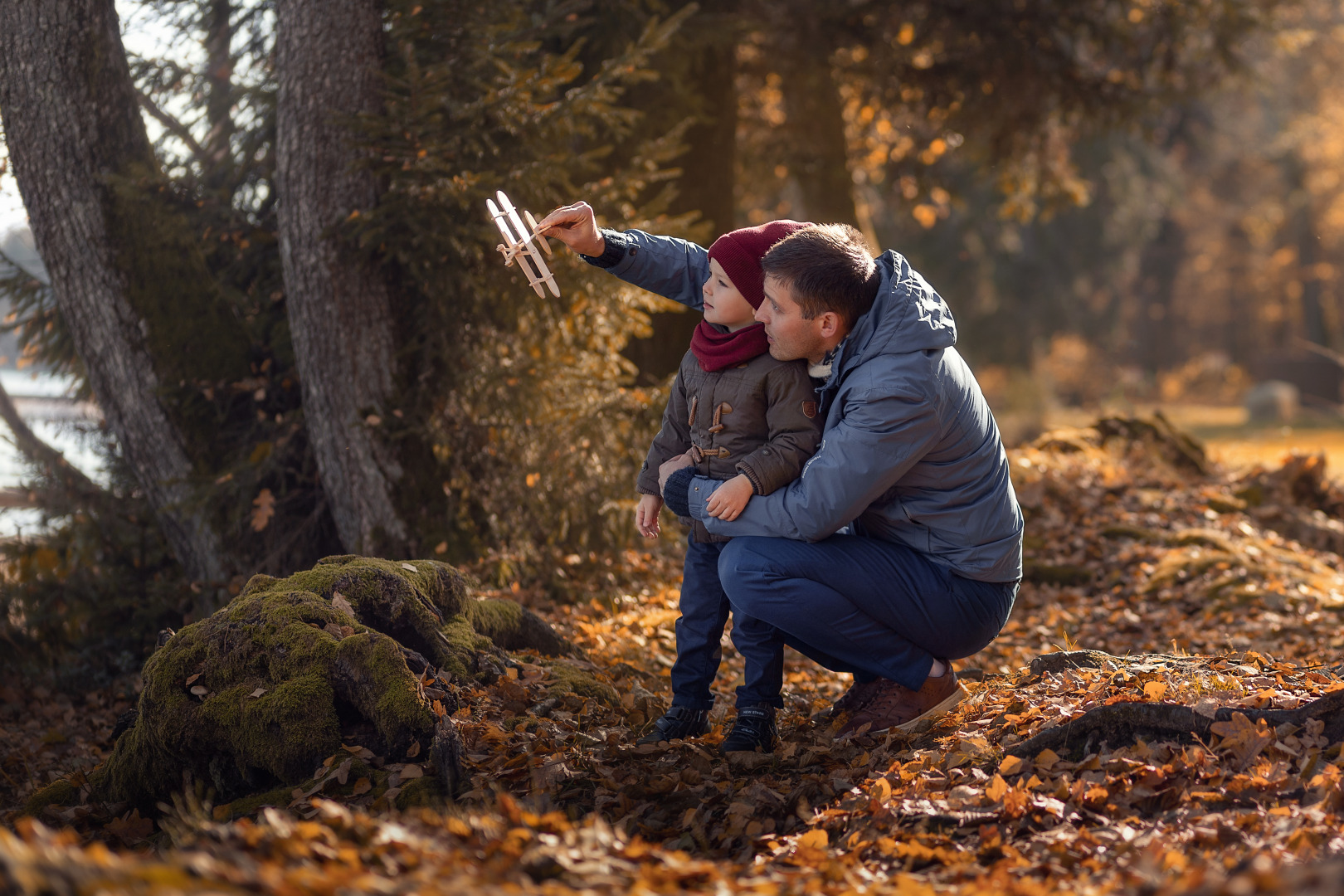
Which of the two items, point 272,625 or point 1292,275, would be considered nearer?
point 272,625

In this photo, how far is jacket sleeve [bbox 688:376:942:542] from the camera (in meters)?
3.06

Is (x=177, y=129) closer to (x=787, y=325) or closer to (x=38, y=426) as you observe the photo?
(x=38, y=426)

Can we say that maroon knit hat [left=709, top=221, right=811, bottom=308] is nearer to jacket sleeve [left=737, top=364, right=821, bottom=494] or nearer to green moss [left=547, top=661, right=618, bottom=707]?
jacket sleeve [left=737, top=364, right=821, bottom=494]

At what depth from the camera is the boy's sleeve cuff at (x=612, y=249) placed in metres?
3.90

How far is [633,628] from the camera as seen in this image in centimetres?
564

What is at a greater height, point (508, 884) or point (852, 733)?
point (508, 884)

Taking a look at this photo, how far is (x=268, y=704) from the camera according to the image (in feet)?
10.4

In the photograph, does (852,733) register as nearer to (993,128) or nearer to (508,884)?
(508,884)

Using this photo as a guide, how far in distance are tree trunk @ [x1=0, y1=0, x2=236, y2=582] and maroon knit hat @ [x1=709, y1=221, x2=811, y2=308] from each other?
358 centimetres

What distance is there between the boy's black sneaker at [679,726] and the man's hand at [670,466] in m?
0.78

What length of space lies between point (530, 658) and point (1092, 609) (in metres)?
3.93

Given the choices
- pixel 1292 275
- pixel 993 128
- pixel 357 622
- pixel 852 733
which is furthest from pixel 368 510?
pixel 1292 275

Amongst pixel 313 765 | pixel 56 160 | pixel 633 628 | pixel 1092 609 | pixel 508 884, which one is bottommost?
pixel 1092 609

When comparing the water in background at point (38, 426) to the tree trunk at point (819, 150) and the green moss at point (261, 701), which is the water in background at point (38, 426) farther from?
the tree trunk at point (819, 150)
